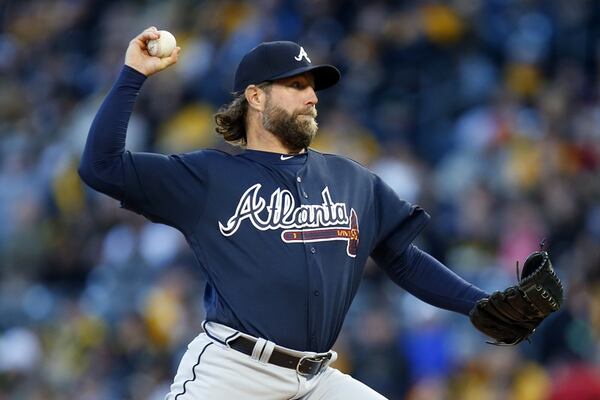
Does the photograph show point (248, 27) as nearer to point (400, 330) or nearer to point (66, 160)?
point (66, 160)

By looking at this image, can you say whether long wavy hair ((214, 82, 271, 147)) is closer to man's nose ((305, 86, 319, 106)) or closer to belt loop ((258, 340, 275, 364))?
man's nose ((305, 86, 319, 106))

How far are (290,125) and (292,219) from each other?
408 mm

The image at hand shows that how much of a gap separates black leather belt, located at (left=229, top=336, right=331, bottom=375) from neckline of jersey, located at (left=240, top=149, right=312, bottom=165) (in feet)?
2.44

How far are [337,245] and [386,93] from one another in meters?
6.29

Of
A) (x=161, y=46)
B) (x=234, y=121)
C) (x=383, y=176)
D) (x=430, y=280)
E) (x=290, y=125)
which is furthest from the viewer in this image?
(x=383, y=176)

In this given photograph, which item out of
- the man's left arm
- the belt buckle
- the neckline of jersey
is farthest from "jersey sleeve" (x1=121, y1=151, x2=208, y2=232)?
the man's left arm

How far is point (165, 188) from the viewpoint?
180 inches

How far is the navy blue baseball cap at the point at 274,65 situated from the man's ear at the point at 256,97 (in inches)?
0.9

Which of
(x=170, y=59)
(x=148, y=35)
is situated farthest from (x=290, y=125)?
(x=148, y=35)

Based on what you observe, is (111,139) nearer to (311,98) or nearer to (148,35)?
(148,35)

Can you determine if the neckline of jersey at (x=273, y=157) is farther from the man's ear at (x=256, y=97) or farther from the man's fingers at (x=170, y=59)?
the man's fingers at (x=170, y=59)

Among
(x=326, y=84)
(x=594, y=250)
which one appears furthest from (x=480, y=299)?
(x=594, y=250)

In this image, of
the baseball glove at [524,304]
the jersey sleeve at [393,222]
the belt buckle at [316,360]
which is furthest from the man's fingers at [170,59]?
the baseball glove at [524,304]

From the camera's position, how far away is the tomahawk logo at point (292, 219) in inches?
181
